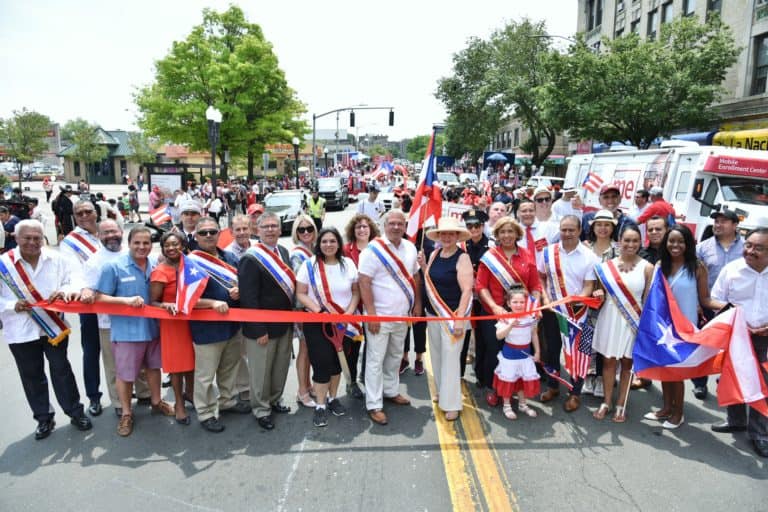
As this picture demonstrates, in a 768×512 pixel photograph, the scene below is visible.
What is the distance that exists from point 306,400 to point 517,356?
2.00m

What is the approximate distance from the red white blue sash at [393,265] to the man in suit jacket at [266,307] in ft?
2.70

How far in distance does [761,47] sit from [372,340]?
22.9m

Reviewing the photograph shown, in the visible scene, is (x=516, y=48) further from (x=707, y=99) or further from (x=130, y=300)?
(x=130, y=300)

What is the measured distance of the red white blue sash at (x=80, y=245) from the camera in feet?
16.2

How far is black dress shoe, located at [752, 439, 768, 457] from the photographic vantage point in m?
3.94

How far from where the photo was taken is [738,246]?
17.2 ft

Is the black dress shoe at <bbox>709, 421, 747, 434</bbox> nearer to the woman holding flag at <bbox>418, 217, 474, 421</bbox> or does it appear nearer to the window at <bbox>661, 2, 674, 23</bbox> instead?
the woman holding flag at <bbox>418, 217, 474, 421</bbox>

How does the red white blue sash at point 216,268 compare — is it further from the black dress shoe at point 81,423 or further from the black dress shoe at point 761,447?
the black dress shoe at point 761,447

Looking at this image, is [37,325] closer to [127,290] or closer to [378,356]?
[127,290]

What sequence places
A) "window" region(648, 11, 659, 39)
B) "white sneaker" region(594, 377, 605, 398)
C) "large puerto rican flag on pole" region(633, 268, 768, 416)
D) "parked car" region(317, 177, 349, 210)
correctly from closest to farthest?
"large puerto rican flag on pole" region(633, 268, 768, 416) < "white sneaker" region(594, 377, 605, 398) < "window" region(648, 11, 659, 39) < "parked car" region(317, 177, 349, 210)

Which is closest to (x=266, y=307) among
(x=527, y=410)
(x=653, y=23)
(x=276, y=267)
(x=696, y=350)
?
(x=276, y=267)

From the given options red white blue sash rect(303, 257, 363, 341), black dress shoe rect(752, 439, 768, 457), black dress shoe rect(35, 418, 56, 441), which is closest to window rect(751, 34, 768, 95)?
black dress shoe rect(752, 439, 768, 457)

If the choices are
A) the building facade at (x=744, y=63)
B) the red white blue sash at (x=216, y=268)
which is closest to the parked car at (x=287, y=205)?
the red white blue sash at (x=216, y=268)

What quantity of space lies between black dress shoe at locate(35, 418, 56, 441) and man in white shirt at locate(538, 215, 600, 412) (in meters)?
4.35
